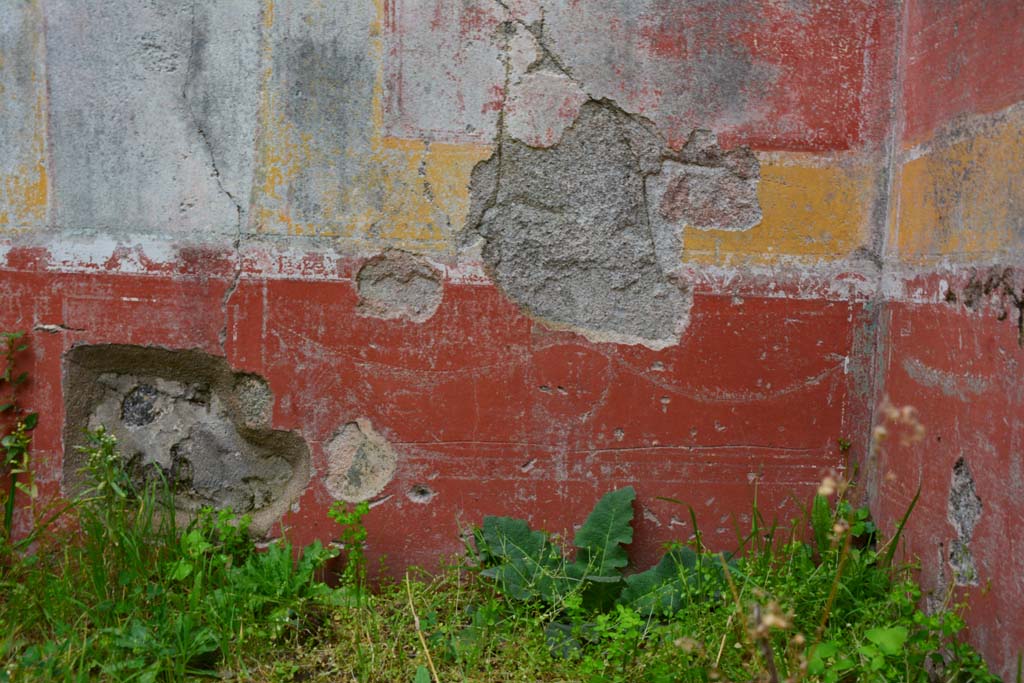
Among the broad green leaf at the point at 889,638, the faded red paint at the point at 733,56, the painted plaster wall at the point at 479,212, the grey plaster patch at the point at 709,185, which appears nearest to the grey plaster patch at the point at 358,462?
the painted plaster wall at the point at 479,212

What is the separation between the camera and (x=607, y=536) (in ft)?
8.04

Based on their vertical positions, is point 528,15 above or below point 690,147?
above

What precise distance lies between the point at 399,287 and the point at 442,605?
982 mm

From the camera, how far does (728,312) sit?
252cm

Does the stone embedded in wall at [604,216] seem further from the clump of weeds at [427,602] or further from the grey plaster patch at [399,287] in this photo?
the clump of weeds at [427,602]

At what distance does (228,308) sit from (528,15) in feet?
4.28

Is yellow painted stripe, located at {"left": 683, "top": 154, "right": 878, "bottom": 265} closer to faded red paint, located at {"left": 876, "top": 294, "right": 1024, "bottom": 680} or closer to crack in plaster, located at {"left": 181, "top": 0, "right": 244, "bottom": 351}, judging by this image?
faded red paint, located at {"left": 876, "top": 294, "right": 1024, "bottom": 680}

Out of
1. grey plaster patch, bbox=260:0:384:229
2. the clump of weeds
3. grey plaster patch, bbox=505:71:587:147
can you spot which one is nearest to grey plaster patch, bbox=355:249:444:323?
grey plaster patch, bbox=260:0:384:229

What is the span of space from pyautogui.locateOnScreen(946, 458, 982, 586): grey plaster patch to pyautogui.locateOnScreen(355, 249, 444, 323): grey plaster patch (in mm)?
1542

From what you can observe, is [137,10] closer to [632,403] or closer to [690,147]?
[690,147]

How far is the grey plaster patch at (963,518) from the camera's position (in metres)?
2.04

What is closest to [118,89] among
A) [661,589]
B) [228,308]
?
[228,308]

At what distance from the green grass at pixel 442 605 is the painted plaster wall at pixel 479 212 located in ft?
0.85

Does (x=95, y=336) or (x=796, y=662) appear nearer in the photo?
(x=796, y=662)
